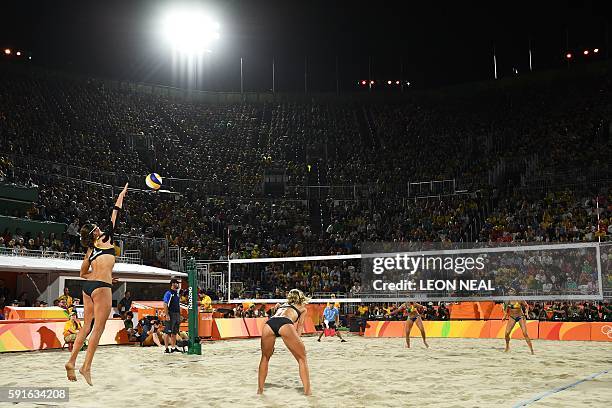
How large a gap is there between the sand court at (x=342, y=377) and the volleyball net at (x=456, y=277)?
6.66 m

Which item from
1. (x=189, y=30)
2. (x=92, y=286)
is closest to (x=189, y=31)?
(x=189, y=30)

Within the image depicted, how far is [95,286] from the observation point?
7.93 metres

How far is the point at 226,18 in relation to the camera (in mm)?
45188

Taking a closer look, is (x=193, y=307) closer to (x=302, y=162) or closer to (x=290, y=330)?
(x=290, y=330)

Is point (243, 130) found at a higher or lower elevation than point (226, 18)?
lower

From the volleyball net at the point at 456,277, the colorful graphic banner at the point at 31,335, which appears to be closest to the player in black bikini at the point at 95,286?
the colorful graphic banner at the point at 31,335

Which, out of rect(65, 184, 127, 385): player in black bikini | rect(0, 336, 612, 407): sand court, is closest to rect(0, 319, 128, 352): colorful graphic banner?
rect(0, 336, 612, 407): sand court

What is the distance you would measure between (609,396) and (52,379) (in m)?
8.68

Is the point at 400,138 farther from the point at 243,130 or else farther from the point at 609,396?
the point at 609,396

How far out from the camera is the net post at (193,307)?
16.0 metres

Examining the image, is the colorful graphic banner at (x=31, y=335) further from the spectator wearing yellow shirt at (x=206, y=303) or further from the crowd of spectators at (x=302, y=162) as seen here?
the crowd of spectators at (x=302, y=162)

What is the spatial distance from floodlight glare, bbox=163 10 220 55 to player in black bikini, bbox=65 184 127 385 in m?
36.9

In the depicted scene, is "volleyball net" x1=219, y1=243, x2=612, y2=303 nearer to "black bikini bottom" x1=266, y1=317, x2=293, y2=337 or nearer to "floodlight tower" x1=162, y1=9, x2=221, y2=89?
"black bikini bottom" x1=266, y1=317, x2=293, y2=337

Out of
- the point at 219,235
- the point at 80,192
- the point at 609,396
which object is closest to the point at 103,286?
the point at 609,396
